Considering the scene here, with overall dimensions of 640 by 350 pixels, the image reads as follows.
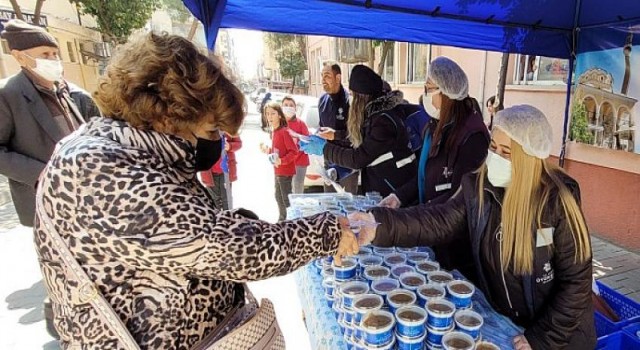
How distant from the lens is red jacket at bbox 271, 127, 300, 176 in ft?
15.4

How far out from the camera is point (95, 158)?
0.88m

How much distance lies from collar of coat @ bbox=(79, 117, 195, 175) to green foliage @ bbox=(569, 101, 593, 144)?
15.0 feet

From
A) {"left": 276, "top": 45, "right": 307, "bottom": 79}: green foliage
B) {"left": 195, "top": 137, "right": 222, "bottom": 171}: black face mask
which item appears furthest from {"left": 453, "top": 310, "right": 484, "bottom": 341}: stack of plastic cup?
{"left": 276, "top": 45, "right": 307, "bottom": 79}: green foliage

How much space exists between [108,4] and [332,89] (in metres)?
13.2

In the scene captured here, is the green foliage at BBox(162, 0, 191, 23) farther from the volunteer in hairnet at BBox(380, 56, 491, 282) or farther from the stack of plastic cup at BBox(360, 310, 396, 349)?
the stack of plastic cup at BBox(360, 310, 396, 349)

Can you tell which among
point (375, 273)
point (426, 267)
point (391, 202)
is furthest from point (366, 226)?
point (391, 202)

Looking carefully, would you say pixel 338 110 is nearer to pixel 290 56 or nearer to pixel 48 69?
pixel 48 69

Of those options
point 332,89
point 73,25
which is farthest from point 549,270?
point 73,25

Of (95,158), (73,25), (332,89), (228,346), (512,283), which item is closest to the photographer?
(95,158)

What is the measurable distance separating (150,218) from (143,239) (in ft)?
0.17

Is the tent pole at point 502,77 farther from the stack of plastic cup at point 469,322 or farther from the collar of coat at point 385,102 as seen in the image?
the stack of plastic cup at point 469,322

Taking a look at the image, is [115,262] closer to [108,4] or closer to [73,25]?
[108,4]

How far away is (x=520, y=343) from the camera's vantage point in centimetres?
134

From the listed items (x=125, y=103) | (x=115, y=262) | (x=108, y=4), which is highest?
(x=108, y=4)
